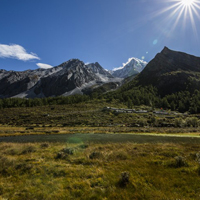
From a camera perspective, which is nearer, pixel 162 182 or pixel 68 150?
pixel 162 182

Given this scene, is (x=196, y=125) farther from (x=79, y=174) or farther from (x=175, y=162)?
(x=79, y=174)

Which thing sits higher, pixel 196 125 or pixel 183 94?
pixel 183 94

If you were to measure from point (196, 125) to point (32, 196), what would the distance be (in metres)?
79.7

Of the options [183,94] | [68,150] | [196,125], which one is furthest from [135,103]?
[68,150]

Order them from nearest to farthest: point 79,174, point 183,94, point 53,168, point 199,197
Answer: point 199,197, point 79,174, point 53,168, point 183,94

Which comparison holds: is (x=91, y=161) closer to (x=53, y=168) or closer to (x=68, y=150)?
(x=53, y=168)

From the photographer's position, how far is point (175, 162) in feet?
39.8

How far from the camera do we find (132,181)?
354 inches

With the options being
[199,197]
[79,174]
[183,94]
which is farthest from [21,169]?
[183,94]

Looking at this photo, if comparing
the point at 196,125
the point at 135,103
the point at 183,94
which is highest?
the point at 183,94

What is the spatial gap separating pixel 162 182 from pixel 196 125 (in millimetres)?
73033

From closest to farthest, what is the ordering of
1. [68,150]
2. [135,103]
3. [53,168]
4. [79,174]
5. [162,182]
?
1. [162,182]
2. [79,174]
3. [53,168]
4. [68,150]
5. [135,103]

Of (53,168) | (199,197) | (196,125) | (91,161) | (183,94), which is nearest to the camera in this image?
(199,197)

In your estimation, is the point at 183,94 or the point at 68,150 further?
the point at 183,94
